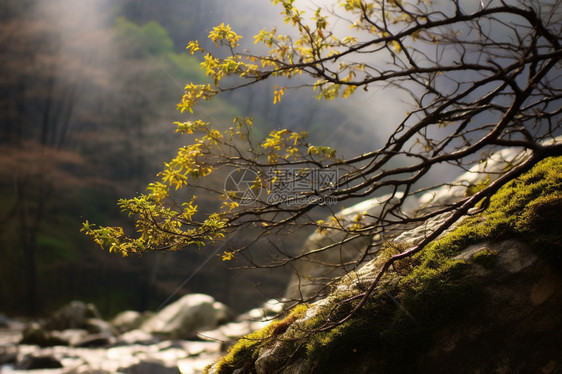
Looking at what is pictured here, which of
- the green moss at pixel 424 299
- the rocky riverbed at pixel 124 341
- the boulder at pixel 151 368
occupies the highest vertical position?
the rocky riverbed at pixel 124 341

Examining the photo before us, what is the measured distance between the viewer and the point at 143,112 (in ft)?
61.0

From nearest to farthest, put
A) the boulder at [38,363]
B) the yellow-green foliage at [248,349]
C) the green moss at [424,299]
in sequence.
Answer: the green moss at [424,299]
the yellow-green foliage at [248,349]
the boulder at [38,363]

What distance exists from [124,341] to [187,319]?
188cm

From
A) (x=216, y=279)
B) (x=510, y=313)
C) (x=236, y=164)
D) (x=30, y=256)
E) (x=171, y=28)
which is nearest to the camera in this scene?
(x=510, y=313)

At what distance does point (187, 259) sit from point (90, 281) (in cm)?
432

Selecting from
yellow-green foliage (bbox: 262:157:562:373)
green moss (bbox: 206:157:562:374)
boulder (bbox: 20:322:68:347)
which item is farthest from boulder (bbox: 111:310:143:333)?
yellow-green foliage (bbox: 262:157:562:373)

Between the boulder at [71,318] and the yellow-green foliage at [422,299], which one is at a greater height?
the boulder at [71,318]

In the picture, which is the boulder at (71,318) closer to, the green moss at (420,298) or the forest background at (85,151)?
the forest background at (85,151)

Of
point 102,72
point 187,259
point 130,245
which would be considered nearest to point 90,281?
point 187,259

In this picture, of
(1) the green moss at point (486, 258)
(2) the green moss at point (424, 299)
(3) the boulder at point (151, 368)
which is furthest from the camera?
(3) the boulder at point (151, 368)

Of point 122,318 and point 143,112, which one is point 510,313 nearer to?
point 122,318

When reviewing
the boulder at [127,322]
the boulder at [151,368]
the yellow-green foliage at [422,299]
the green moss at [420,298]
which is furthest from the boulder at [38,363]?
the yellow-green foliage at [422,299]

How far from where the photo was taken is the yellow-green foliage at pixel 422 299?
2.60 metres

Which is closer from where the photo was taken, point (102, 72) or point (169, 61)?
point (102, 72)
